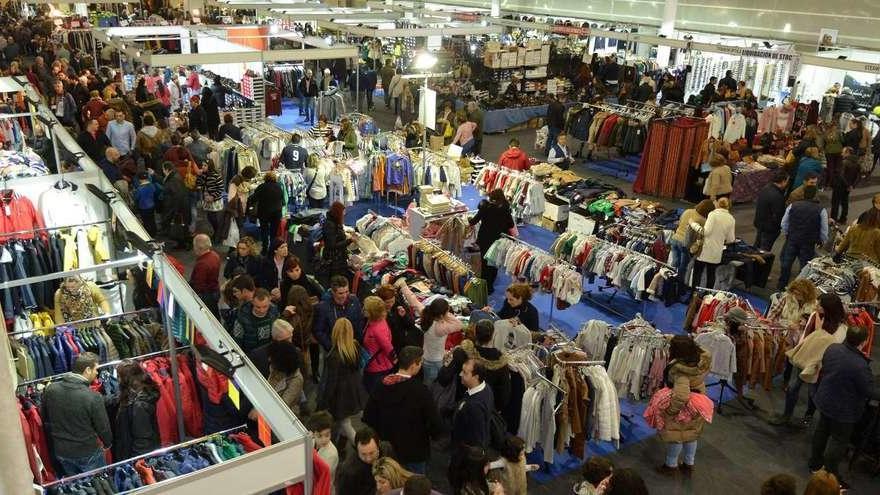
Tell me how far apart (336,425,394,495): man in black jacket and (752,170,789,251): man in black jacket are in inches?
281

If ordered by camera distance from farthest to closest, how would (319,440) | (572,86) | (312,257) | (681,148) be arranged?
(572,86), (681,148), (312,257), (319,440)

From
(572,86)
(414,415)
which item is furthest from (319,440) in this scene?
(572,86)

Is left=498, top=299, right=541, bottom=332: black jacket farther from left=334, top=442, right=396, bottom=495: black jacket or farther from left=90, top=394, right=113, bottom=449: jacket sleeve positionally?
left=90, top=394, right=113, bottom=449: jacket sleeve

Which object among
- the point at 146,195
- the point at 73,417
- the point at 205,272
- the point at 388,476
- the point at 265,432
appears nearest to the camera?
the point at 265,432

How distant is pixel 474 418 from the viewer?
16.2ft

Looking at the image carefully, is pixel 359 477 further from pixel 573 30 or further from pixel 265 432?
pixel 573 30

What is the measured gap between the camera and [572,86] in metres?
19.0

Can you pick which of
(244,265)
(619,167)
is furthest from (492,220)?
(619,167)

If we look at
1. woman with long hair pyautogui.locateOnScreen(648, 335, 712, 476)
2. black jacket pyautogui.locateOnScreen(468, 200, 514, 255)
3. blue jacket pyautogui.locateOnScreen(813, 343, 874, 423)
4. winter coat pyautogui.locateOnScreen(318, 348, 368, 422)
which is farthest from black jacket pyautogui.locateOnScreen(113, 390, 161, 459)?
blue jacket pyautogui.locateOnScreen(813, 343, 874, 423)

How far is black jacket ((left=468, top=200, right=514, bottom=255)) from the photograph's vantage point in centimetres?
836

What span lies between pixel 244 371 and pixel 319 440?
78 cm

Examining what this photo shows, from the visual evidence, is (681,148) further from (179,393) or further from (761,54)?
(179,393)

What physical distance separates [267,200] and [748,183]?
817 cm

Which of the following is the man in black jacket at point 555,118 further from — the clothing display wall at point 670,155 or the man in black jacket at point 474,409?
the man in black jacket at point 474,409
